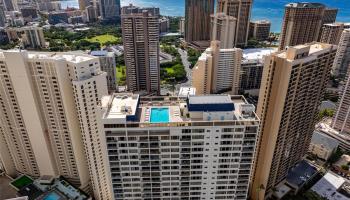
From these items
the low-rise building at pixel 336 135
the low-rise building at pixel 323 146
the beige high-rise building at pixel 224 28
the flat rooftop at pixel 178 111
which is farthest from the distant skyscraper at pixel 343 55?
the flat rooftop at pixel 178 111

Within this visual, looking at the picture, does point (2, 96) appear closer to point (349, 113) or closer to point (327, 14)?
point (349, 113)

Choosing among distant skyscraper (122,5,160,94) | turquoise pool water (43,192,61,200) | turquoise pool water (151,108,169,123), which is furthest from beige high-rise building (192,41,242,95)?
turquoise pool water (151,108,169,123)

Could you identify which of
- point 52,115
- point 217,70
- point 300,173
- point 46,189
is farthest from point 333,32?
point 46,189

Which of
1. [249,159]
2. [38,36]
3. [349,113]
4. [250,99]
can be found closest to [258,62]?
[250,99]

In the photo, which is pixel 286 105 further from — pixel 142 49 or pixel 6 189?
pixel 6 189

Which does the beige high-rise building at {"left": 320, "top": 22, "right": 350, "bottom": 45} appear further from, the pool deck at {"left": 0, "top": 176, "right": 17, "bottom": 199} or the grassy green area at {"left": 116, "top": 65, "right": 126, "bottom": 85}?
the pool deck at {"left": 0, "top": 176, "right": 17, "bottom": 199}

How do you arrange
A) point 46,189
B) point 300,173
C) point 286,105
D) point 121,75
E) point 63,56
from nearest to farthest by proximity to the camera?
point 286,105
point 63,56
point 46,189
point 300,173
point 121,75
